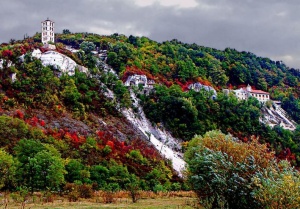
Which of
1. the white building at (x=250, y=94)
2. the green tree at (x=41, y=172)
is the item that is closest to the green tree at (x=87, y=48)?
the white building at (x=250, y=94)

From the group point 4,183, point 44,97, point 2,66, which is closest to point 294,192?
point 4,183

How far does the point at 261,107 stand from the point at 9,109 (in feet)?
227

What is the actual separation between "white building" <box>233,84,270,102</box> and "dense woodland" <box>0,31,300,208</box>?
17.1 ft

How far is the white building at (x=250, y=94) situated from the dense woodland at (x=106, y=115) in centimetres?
520

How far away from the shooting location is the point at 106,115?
2911 inches

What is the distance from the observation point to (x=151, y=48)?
127875 mm

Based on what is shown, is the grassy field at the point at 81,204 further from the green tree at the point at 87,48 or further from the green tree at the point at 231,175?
the green tree at the point at 87,48

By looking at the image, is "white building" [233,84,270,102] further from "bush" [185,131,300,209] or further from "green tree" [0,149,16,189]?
"bush" [185,131,300,209]

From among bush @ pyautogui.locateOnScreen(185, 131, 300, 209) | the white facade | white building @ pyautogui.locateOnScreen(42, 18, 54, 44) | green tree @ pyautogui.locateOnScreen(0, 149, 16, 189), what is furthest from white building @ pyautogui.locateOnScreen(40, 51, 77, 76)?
bush @ pyautogui.locateOnScreen(185, 131, 300, 209)

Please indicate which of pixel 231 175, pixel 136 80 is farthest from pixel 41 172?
pixel 136 80

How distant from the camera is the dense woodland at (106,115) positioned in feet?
151

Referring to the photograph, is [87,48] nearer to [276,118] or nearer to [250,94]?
[250,94]

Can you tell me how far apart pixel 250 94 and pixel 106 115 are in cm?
5472

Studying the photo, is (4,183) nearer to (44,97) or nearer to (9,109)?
(9,109)
